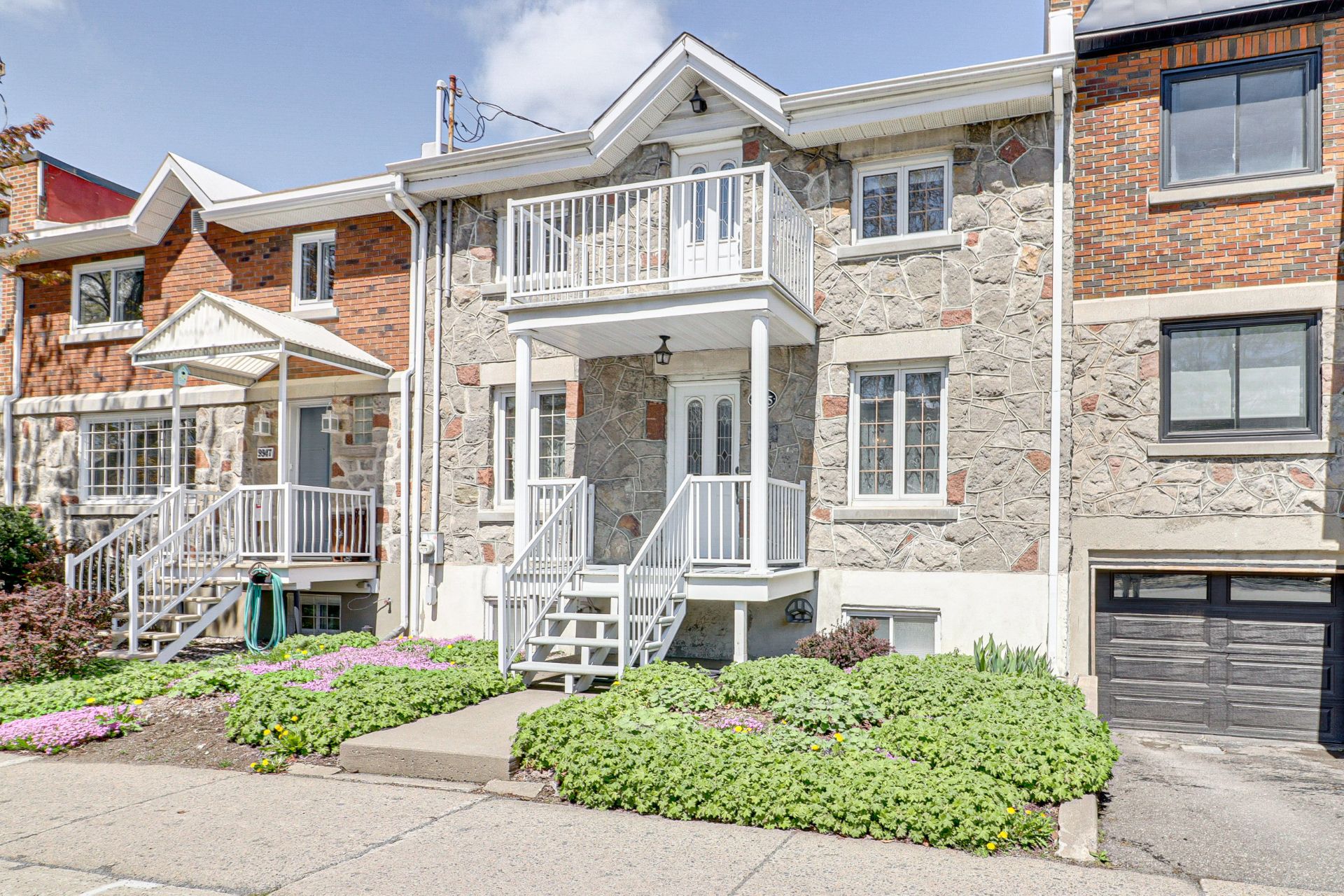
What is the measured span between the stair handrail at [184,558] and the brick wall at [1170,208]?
955cm

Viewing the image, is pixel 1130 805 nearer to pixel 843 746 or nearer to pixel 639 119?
pixel 843 746

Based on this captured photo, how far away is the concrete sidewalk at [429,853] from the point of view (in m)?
4.89

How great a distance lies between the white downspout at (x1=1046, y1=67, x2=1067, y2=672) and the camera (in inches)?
377

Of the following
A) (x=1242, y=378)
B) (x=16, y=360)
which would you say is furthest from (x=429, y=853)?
(x=16, y=360)

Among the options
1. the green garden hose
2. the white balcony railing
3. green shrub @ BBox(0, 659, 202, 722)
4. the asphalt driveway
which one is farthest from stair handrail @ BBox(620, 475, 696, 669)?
the green garden hose

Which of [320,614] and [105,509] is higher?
[105,509]

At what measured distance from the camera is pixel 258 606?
1152 cm

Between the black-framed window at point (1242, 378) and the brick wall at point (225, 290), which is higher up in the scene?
the brick wall at point (225, 290)

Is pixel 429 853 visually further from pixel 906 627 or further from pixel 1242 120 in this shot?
pixel 1242 120

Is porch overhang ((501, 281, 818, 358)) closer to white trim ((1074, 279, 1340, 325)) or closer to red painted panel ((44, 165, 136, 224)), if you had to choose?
white trim ((1074, 279, 1340, 325))

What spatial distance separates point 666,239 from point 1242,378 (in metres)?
5.99

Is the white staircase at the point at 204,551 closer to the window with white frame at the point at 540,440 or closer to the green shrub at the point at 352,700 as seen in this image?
the window with white frame at the point at 540,440

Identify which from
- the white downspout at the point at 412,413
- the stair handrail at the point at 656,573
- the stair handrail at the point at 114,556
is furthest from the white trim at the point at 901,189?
the stair handrail at the point at 114,556

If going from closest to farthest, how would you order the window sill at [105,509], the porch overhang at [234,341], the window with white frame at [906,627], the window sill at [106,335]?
1. the window with white frame at [906,627]
2. the porch overhang at [234,341]
3. the window sill at [105,509]
4. the window sill at [106,335]
